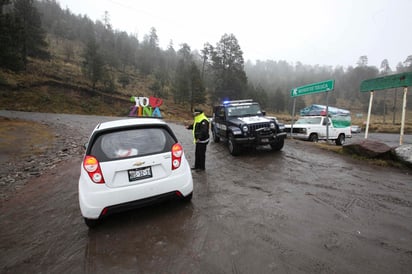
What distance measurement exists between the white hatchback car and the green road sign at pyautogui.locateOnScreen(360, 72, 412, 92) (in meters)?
8.25

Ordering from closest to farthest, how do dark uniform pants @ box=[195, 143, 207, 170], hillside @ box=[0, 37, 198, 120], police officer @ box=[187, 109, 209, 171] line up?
police officer @ box=[187, 109, 209, 171] → dark uniform pants @ box=[195, 143, 207, 170] → hillside @ box=[0, 37, 198, 120]

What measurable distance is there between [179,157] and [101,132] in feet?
4.23

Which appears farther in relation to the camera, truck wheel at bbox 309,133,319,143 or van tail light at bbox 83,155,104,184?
truck wheel at bbox 309,133,319,143

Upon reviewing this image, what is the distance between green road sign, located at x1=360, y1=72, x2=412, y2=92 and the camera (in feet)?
21.4

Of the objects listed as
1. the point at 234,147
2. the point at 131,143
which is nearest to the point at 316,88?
the point at 234,147

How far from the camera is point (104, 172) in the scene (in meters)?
2.74

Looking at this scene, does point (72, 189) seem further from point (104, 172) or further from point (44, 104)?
point (44, 104)

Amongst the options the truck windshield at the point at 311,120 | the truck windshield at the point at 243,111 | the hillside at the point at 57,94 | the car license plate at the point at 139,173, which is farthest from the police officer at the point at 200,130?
the hillside at the point at 57,94

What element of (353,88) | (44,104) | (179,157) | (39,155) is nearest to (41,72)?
(44,104)

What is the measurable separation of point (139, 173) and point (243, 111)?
6.31 meters

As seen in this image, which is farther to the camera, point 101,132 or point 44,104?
point 44,104

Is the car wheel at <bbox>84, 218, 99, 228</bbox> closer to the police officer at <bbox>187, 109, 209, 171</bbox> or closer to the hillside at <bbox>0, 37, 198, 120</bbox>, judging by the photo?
the police officer at <bbox>187, 109, 209, 171</bbox>

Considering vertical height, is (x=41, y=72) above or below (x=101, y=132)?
above

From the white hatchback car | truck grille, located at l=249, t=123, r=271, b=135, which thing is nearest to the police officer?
the white hatchback car
